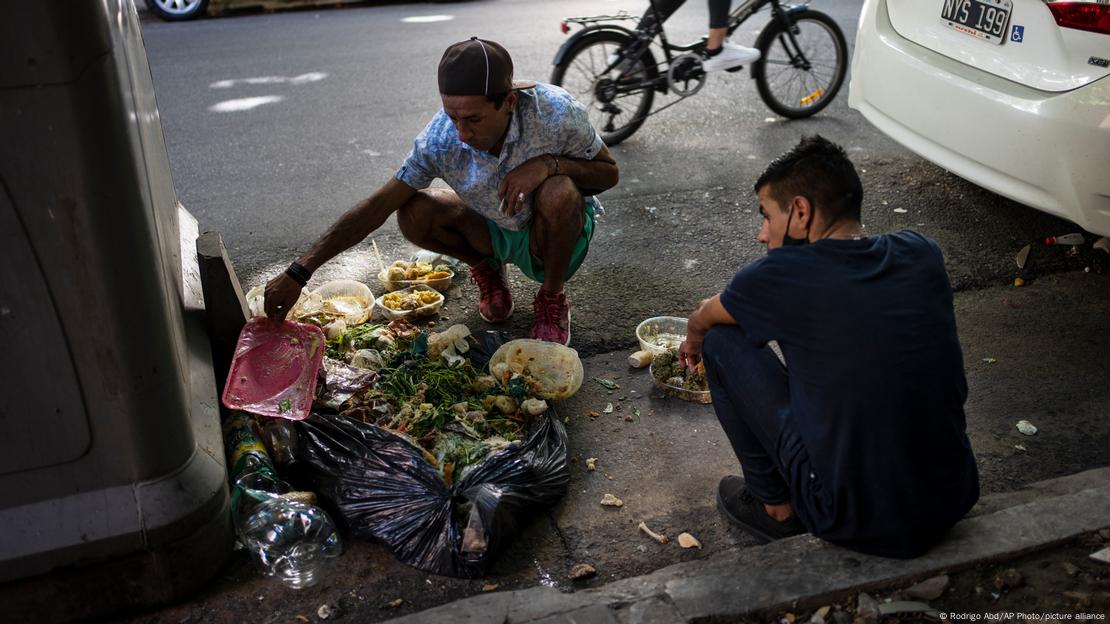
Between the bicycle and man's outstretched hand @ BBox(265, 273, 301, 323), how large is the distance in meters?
3.06

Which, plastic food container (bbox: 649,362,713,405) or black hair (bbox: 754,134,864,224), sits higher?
black hair (bbox: 754,134,864,224)

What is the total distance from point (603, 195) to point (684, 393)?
1.96 metres

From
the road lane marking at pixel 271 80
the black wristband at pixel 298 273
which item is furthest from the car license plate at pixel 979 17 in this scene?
the road lane marking at pixel 271 80

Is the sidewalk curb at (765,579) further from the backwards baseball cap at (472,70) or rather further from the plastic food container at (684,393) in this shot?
the backwards baseball cap at (472,70)

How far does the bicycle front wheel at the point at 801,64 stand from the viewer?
5961mm

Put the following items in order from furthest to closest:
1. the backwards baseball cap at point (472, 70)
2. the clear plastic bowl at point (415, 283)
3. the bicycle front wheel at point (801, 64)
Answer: the bicycle front wheel at point (801, 64) → the clear plastic bowl at point (415, 283) → the backwards baseball cap at point (472, 70)

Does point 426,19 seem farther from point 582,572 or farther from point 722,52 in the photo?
point 582,572

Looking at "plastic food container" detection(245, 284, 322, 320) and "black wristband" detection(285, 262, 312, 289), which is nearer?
"black wristband" detection(285, 262, 312, 289)

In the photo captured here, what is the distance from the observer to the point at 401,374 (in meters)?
3.26

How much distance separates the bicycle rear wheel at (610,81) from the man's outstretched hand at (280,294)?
3.06 m

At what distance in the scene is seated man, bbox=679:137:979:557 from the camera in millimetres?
2162

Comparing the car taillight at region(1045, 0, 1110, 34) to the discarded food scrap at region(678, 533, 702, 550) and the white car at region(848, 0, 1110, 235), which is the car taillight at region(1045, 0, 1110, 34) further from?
the discarded food scrap at region(678, 533, 702, 550)

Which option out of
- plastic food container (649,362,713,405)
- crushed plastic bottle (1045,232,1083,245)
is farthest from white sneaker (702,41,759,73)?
plastic food container (649,362,713,405)

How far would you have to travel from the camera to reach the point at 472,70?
302 cm
